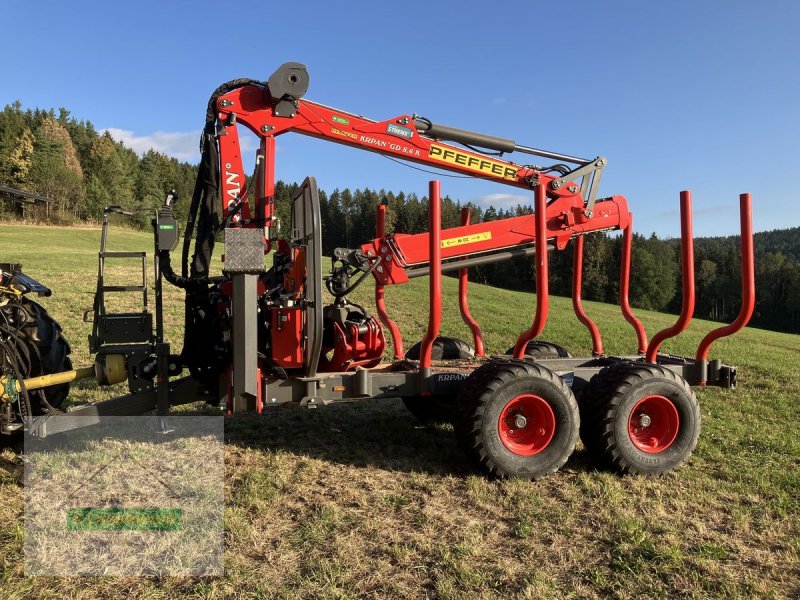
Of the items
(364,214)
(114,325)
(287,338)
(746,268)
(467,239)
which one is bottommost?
(287,338)

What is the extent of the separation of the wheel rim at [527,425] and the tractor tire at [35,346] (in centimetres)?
370

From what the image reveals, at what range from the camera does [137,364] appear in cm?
464

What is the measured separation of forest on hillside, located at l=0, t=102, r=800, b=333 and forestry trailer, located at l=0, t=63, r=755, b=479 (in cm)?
3589

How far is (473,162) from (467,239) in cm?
87

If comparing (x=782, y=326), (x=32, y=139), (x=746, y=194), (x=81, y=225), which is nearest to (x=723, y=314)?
(x=782, y=326)

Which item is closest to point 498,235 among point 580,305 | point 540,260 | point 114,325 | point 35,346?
point 540,260

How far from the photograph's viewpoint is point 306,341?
14.3 ft

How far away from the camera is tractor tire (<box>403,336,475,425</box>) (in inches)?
224

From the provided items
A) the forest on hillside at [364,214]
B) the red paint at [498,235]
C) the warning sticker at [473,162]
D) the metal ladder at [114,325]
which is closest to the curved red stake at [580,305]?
the red paint at [498,235]

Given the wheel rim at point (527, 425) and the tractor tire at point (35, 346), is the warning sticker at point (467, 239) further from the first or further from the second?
the tractor tire at point (35, 346)

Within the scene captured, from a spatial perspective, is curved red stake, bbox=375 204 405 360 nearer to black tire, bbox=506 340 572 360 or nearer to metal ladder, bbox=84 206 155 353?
black tire, bbox=506 340 572 360

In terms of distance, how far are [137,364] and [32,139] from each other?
78231 mm

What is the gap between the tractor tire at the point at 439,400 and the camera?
18.6 feet

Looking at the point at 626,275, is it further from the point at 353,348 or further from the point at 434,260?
the point at 353,348
